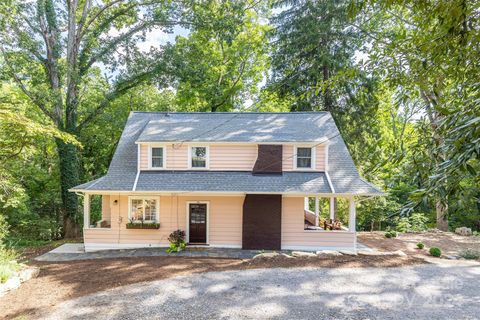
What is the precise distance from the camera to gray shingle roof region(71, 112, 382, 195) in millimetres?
12109

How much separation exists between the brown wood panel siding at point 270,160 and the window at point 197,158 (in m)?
2.41

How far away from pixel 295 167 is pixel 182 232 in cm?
571

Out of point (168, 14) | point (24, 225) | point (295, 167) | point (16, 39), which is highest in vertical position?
point (168, 14)

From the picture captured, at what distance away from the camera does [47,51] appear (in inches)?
606

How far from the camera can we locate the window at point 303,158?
1317 centimetres

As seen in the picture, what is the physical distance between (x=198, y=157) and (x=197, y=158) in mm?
65

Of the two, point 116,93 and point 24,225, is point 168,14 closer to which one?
point 116,93

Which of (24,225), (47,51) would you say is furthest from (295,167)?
(24,225)

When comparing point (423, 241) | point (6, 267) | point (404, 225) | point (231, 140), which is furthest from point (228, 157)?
point (404, 225)

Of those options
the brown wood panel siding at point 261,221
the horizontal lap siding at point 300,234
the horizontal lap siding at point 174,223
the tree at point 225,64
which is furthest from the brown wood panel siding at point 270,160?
the tree at point 225,64

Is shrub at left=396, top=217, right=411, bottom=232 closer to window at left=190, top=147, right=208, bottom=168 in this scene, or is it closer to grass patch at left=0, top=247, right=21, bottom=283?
window at left=190, top=147, right=208, bottom=168

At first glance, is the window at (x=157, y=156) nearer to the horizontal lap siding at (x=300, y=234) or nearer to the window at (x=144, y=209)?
the window at (x=144, y=209)

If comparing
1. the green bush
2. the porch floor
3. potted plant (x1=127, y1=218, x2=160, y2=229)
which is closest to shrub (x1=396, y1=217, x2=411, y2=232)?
the green bush

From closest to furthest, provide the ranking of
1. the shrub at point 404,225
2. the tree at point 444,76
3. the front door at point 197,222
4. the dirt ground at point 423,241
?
the tree at point 444,76 → the dirt ground at point 423,241 → the front door at point 197,222 → the shrub at point 404,225
